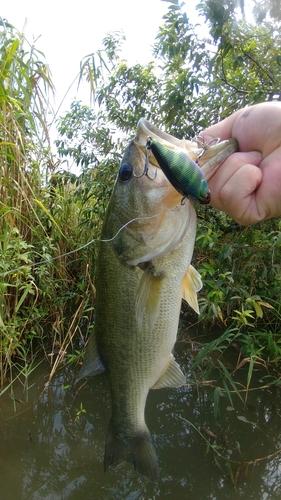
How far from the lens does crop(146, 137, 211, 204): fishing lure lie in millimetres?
1135

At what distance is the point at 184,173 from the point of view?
3.73 feet

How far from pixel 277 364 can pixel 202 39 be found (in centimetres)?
331

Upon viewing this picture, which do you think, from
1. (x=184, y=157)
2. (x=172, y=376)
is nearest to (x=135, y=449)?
(x=172, y=376)

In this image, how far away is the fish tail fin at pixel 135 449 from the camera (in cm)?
187

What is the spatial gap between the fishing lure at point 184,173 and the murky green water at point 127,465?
7.90 feet

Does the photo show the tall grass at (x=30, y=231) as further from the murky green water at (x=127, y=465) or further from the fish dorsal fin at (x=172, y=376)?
the fish dorsal fin at (x=172, y=376)

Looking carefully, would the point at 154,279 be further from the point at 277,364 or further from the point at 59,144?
the point at 59,144

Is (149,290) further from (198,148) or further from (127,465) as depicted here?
(127,465)

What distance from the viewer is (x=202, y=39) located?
370 centimetres

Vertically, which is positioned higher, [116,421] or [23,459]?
[116,421]

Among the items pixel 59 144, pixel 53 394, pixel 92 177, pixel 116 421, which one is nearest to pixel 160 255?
pixel 116 421

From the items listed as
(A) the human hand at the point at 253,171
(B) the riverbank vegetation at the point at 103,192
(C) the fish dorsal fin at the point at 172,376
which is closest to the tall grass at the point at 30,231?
(B) the riverbank vegetation at the point at 103,192

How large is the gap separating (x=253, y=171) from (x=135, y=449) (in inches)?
59.7

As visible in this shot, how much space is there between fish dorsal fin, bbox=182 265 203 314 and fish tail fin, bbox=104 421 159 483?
0.80m
